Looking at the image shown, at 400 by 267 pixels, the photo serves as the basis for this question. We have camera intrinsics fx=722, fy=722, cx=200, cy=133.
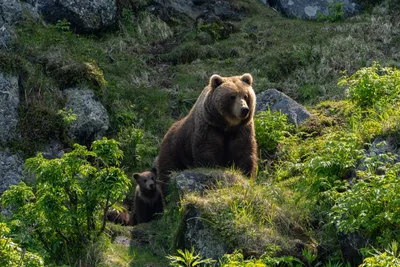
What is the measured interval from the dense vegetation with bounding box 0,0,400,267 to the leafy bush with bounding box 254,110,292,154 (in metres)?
0.02

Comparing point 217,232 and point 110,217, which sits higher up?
point 217,232

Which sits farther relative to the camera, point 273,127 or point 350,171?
point 273,127

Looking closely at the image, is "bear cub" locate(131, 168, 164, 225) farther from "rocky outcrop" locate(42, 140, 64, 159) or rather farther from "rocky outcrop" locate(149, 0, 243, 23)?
"rocky outcrop" locate(149, 0, 243, 23)

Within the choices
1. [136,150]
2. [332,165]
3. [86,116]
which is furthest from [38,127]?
[332,165]

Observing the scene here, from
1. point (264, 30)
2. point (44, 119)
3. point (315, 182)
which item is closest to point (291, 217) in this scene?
point (315, 182)

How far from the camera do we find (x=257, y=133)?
10555mm

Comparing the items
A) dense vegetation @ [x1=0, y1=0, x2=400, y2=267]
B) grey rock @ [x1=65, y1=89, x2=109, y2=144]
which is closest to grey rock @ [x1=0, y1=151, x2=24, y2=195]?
dense vegetation @ [x1=0, y1=0, x2=400, y2=267]

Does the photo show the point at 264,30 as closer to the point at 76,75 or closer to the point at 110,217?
the point at 76,75

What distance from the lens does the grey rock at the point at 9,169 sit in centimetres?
1037

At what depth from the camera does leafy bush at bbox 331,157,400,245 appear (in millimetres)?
6930

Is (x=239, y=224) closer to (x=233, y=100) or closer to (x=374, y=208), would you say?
(x=374, y=208)

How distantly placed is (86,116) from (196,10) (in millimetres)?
5732

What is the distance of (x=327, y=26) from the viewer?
51.9 ft

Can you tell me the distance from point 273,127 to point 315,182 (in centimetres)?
227
